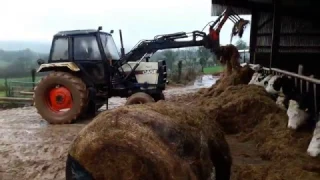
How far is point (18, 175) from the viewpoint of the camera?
5.80 meters

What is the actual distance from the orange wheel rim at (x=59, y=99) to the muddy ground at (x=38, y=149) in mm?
497

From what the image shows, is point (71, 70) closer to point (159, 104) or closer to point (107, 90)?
point (107, 90)

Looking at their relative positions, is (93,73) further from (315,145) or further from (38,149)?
(315,145)

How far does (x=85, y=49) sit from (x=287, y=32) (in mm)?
6948

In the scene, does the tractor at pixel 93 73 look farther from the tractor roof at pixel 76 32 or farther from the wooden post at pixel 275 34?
the wooden post at pixel 275 34

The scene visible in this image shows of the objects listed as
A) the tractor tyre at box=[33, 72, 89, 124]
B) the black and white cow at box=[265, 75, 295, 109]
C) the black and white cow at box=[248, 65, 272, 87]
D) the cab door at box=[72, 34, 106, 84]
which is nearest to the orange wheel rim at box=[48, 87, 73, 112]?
the tractor tyre at box=[33, 72, 89, 124]

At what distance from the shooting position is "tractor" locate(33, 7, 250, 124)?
9734 millimetres

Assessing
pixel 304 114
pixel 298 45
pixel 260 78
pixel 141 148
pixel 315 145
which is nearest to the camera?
pixel 141 148

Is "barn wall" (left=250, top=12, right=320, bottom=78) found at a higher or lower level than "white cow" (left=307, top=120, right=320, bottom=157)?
higher

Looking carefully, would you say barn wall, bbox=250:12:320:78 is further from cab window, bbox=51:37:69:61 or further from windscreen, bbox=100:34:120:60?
cab window, bbox=51:37:69:61

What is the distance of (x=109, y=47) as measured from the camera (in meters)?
10.3

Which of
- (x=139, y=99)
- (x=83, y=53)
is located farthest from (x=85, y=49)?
(x=139, y=99)

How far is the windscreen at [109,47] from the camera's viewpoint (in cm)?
999

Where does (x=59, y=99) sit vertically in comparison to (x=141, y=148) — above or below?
below
